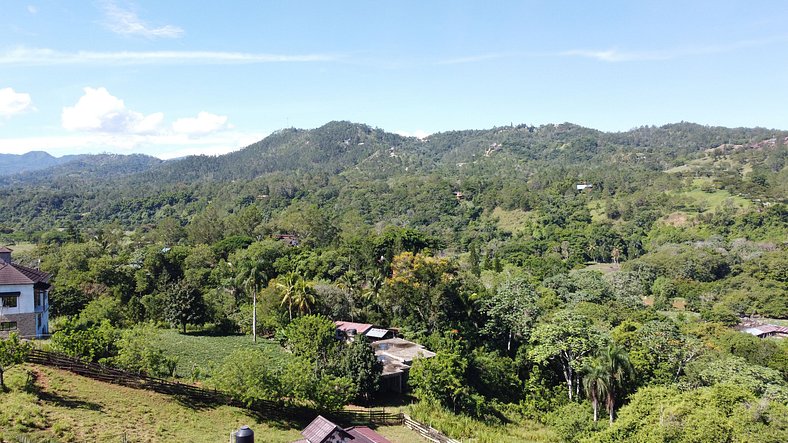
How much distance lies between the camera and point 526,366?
40062 mm

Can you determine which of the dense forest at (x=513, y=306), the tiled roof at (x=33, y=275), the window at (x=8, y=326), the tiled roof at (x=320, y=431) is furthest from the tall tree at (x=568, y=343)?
the window at (x=8, y=326)

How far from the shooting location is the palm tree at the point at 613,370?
104ft

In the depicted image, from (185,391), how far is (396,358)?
14.8 meters

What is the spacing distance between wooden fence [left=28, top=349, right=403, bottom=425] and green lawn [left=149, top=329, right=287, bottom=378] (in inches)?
199

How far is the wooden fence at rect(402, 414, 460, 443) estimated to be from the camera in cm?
2647

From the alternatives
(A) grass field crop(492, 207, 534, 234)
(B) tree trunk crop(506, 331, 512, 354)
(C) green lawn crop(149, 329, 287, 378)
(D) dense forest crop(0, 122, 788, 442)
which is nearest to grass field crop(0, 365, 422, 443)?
(D) dense forest crop(0, 122, 788, 442)

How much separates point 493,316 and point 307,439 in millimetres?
26026

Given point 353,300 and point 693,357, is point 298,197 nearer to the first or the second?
point 353,300

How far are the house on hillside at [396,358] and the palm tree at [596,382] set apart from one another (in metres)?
10.4

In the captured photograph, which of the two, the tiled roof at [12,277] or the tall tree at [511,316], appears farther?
the tall tree at [511,316]

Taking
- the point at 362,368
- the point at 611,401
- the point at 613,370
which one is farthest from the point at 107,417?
the point at 613,370

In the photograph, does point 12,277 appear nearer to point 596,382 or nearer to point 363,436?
point 363,436

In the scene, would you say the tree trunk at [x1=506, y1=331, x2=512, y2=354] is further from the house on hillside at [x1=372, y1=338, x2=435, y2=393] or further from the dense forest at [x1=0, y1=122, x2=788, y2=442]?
the house on hillside at [x1=372, y1=338, x2=435, y2=393]

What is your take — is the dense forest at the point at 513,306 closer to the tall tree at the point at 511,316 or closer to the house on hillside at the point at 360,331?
the tall tree at the point at 511,316
